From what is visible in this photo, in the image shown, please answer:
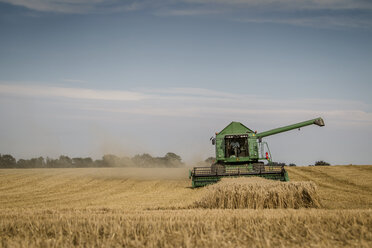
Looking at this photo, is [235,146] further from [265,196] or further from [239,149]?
[265,196]

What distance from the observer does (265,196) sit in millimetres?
9297

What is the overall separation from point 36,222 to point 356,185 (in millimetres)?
16687

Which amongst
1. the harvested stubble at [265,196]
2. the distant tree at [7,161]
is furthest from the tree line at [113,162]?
the harvested stubble at [265,196]

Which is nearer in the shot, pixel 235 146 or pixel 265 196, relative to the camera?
pixel 265 196

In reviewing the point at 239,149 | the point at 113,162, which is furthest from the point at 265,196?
the point at 113,162

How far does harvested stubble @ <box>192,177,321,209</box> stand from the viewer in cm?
926

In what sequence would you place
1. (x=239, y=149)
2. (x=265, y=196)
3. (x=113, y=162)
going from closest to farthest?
(x=265, y=196)
(x=239, y=149)
(x=113, y=162)

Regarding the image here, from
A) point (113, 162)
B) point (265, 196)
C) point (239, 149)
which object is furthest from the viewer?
point (113, 162)

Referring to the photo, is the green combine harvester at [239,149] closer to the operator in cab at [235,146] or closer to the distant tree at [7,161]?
the operator in cab at [235,146]

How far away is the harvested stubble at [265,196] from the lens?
9258 mm

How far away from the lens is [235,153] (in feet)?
57.1

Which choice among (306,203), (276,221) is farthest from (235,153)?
(276,221)

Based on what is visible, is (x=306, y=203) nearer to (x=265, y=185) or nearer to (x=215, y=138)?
(x=265, y=185)

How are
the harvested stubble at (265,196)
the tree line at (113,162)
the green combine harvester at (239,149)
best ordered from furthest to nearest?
the tree line at (113,162) < the green combine harvester at (239,149) < the harvested stubble at (265,196)
